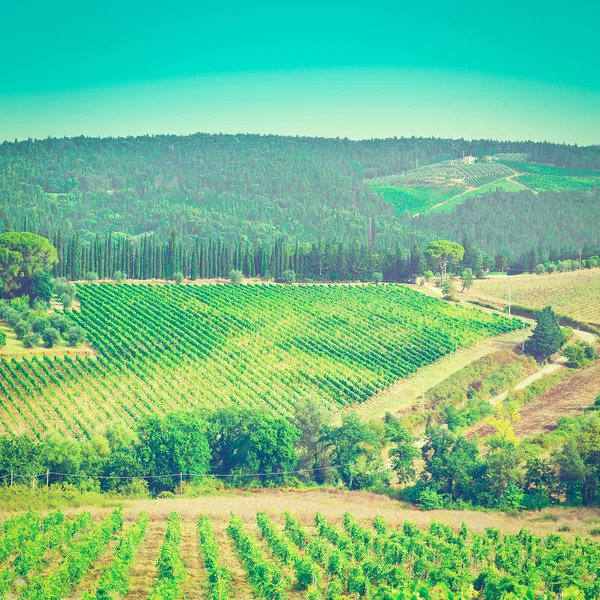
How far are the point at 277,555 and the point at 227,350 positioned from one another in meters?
38.8

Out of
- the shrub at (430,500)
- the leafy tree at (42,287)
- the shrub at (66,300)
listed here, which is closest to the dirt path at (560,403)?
the shrub at (430,500)

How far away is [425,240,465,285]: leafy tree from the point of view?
369 feet

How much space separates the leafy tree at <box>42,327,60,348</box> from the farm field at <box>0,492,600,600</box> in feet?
100.0

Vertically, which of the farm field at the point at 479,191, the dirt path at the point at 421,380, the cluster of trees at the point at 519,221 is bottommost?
the dirt path at the point at 421,380

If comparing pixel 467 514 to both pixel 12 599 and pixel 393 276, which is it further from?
pixel 393 276

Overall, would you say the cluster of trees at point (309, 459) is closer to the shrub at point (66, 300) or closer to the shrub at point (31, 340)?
the shrub at point (31, 340)

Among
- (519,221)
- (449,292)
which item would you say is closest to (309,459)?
(449,292)

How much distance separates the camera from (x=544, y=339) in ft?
260

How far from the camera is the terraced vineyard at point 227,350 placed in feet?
208

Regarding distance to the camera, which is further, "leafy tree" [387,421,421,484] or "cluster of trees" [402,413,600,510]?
"leafy tree" [387,421,421,484]

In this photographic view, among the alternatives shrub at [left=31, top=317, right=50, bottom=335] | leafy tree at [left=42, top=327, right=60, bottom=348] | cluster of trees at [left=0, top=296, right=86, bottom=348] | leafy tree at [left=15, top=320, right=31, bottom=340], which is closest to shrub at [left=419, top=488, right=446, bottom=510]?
cluster of trees at [left=0, top=296, right=86, bottom=348]

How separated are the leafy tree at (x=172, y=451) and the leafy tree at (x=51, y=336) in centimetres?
2372

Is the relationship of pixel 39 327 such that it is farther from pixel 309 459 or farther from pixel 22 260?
pixel 309 459

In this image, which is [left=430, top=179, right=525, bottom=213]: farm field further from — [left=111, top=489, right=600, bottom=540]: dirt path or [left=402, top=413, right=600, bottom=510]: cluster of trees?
[left=111, top=489, right=600, bottom=540]: dirt path
